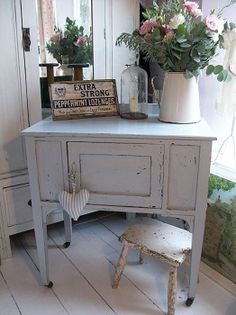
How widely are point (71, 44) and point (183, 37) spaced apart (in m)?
0.72

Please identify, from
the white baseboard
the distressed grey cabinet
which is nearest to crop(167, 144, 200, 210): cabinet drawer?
the distressed grey cabinet

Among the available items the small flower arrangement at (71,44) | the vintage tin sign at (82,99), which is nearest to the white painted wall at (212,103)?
the vintage tin sign at (82,99)

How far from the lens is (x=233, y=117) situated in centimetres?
164

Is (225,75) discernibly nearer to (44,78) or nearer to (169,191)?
(169,191)

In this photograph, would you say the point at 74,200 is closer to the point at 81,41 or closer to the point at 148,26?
the point at 148,26

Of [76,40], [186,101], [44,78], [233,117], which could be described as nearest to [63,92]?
[44,78]

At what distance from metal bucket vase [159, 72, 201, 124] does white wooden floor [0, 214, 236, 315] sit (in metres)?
0.83

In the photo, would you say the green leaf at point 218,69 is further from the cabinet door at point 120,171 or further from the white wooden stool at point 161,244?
the white wooden stool at point 161,244

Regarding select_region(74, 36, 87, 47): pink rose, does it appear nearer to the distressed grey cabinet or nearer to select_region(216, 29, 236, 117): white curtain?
the distressed grey cabinet

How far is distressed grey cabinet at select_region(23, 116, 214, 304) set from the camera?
1267mm

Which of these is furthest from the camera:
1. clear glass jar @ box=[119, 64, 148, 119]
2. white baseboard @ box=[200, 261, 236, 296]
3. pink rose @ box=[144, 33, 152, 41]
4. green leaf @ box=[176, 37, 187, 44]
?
clear glass jar @ box=[119, 64, 148, 119]

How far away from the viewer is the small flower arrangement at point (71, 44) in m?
1.72

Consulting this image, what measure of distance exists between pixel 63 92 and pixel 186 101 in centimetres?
57

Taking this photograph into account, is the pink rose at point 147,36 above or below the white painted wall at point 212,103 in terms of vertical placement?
above
